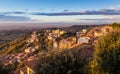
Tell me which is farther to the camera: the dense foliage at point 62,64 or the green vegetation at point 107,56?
the dense foliage at point 62,64

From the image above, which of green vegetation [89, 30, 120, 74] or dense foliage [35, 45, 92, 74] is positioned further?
dense foliage [35, 45, 92, 74]

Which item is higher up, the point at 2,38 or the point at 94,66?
the point at 94,66

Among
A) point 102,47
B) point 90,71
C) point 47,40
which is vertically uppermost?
point 102,47

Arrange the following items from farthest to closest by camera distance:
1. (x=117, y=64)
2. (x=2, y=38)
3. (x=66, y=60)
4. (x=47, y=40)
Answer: (x=2, y=38)
(x=47, y=40)
(x=66, y=60)
(x=117, y=64)

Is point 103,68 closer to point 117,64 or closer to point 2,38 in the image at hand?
point 117,64

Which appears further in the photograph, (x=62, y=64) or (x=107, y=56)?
(x=62, y=64)

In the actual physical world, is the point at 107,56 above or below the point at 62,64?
above

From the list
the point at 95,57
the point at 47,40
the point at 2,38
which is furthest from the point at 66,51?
the point at 2,38

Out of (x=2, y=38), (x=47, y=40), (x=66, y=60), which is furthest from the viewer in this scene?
(x=2, y=38)
